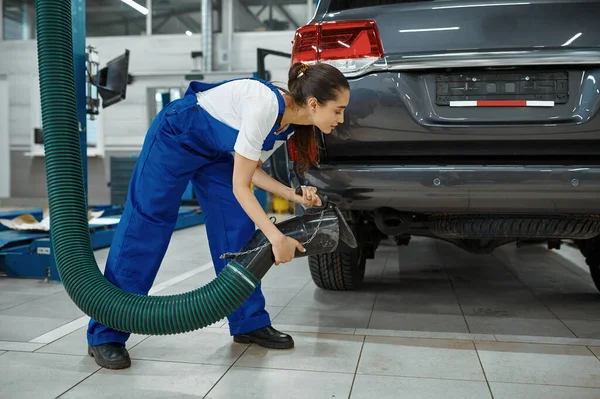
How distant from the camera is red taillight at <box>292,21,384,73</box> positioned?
225cm

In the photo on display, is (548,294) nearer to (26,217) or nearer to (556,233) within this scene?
(556,233)

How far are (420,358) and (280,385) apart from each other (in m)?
0.60

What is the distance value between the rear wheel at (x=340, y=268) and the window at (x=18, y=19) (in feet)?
40.4

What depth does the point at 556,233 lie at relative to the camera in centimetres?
249

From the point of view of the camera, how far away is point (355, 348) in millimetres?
2320

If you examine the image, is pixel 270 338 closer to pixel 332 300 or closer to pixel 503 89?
pixel 332 300

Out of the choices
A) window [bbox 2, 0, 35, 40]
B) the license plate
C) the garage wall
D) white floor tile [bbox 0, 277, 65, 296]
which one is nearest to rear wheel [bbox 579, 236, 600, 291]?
the license plate

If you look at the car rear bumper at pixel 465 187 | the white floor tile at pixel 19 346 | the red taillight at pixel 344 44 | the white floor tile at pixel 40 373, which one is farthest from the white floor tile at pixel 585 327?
the white floor tile at pixel 19 346

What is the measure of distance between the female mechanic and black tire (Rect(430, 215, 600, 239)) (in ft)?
2.79

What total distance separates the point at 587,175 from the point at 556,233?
1.52 feet

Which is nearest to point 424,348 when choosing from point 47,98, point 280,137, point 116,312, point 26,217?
point 280,137

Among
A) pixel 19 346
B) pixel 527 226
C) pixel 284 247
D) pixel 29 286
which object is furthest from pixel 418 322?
pixel 29 286

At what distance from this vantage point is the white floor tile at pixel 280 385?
1822mm

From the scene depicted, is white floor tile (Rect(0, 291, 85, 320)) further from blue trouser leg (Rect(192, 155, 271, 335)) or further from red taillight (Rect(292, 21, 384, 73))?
red taillight (Rect(292, 21, 384, 73))
